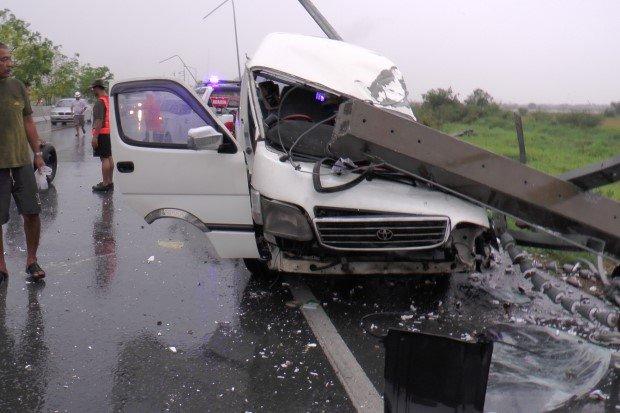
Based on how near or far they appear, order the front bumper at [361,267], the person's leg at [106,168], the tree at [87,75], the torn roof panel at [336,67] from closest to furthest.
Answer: the front bumper at [361,267]
the torn roof panel at [336,67]
the person's leg at [106,168]
the tree at [87,75]

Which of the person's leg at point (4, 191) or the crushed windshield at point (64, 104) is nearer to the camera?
the person's leg at point (4, 191)

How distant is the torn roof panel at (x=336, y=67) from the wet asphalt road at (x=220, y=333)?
1754mm

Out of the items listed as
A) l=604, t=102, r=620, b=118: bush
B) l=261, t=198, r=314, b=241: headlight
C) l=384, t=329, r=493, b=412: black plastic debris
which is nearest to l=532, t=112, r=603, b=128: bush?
l=604, t=102, r=620, b=118: bush

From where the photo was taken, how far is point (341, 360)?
4.55 meters

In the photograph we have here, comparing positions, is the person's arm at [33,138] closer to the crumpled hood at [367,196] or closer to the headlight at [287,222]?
the crumpled hood at [367,196]

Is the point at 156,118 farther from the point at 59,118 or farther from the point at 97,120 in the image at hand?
the point at 59,118

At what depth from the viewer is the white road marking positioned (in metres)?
3.97

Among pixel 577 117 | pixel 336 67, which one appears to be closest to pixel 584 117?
pixel 577 117

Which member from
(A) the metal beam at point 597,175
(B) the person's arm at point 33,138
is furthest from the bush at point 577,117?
(B) the person's arm at point 33,138

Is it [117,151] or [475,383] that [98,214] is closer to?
[117,151]

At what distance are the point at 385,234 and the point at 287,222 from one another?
0.74 metres

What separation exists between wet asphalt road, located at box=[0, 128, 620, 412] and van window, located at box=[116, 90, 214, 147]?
4.62 feet

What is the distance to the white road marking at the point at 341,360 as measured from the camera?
3.97 m

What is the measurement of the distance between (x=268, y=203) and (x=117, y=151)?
4.89 ft
